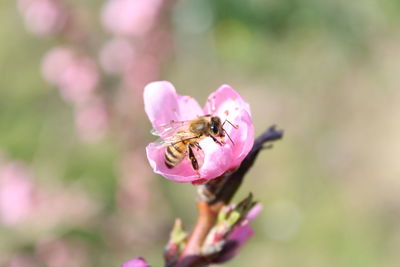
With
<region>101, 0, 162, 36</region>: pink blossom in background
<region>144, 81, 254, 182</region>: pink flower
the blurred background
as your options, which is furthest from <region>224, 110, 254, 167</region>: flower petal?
<region>101, 0, 162, 36</region>: pink blossom in background

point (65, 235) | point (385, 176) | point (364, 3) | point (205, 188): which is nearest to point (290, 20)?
point (364, 3)

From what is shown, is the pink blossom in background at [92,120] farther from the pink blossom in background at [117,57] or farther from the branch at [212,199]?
the branch at [212,199]

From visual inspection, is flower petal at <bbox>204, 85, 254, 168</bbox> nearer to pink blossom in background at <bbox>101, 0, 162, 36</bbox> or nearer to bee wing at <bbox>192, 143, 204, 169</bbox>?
bee wing at <bbox>192, 143, 204, 169</bbox>

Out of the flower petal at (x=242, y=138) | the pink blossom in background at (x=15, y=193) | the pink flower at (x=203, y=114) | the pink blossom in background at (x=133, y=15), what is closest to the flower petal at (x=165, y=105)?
the pink flower at (x=203, y=114)

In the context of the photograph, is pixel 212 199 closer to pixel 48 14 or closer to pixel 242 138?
pixel 242 138

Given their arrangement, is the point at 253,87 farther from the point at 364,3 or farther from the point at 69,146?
the point at 364,3

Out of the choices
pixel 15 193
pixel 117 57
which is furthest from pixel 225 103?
pixel 15 193
